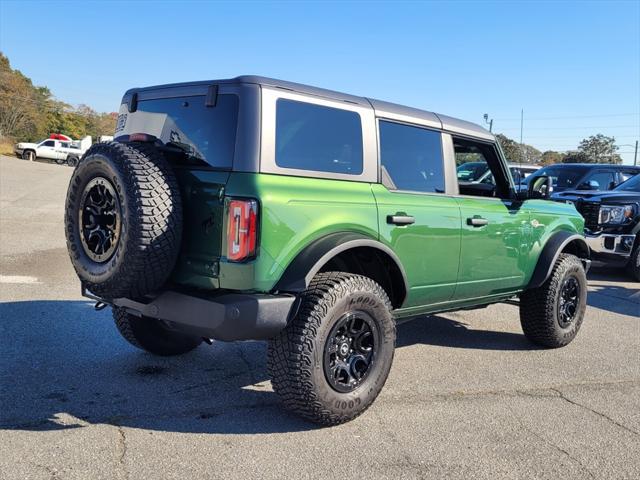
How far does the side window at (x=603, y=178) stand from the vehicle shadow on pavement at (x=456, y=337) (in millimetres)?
7077

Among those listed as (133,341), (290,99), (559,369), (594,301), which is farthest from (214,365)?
(594,301)

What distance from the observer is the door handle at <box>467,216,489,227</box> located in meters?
4.64

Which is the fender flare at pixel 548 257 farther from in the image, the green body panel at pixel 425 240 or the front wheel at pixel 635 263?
the front wheel at pixel 635 263

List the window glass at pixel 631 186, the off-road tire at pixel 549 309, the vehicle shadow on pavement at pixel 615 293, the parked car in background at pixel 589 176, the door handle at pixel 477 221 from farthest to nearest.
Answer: the parked car in background at pixel 589 176 < the window glass at pixel 631 186 < the vehicle shadow on pavement at pixel 615 293 < the off-road tire at pixel 549 309 < the door handle at pixel 477 221

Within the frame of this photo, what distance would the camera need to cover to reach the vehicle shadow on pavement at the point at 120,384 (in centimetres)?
358

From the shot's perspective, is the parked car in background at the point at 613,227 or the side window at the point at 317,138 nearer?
the side window at the point at 317,138

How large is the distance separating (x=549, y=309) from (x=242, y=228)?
348 centimetres

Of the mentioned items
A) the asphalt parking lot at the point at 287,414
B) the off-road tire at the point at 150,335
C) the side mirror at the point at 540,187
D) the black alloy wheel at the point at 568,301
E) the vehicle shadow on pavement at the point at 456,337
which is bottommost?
the asphalt parking lot at the point at 287,414

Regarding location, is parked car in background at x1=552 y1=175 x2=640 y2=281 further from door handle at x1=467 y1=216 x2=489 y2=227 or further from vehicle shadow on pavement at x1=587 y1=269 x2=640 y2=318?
door handle at x1=467 y1=216 x2=489 y2=227

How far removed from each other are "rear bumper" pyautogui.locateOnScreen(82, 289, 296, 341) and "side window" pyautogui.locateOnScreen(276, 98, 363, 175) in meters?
0.81

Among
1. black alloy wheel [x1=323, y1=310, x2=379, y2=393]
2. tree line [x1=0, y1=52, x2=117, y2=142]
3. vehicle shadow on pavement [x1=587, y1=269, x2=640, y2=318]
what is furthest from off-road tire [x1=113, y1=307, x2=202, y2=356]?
tree line [x1=0, y1=52, x2=117, y2=142]

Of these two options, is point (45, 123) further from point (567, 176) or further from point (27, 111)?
point (567, 176)

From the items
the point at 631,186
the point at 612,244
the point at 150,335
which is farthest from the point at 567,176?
the point at 150,335

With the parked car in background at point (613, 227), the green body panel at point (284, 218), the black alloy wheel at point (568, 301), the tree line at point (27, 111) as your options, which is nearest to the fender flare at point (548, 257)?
the black alloy wheel at point (568, 301)
